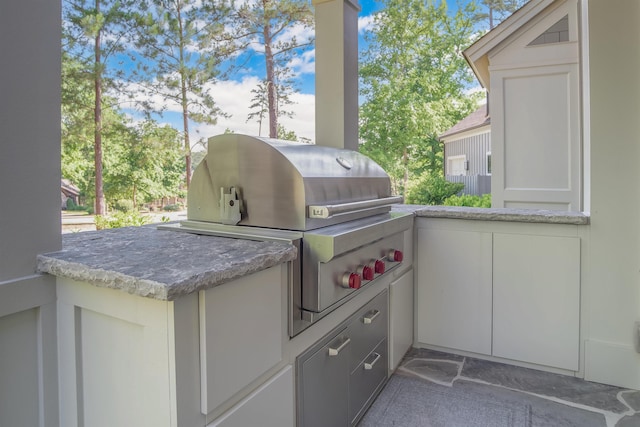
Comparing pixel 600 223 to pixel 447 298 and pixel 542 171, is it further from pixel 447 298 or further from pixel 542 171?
pixel 542 171

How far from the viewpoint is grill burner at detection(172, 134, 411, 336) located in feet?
4.49

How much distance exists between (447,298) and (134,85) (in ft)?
31.9

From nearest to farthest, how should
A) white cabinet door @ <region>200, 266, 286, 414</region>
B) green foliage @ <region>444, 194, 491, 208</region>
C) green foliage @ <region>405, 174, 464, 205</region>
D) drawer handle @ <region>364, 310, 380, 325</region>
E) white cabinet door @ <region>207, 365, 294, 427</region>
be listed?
white cabinet door @ <region>200, 266, 286, 414</region>
white cabinet door @ <region>207, 365, 294, 427</region>
drawer handle @ <region>364, 310, 380, 325</region>
green foliage @ <region>444, 194, 491, 208</region>
green foliage @ <region>405, 174, 464, 205</region>

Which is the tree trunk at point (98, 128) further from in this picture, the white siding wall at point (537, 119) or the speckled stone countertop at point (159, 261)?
the speckled stone countertop at point (159, 261)

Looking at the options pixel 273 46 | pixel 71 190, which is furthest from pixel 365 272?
pixel 71 190

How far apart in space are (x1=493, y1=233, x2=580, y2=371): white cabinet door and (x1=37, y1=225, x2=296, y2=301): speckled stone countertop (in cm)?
167

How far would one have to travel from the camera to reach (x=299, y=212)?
1.42 metres

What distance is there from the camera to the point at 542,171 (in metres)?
4.02

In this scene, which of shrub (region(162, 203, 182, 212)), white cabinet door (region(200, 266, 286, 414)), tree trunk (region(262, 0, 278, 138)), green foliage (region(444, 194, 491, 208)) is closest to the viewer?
white cabinet door (region(200, 266, 286, 414))

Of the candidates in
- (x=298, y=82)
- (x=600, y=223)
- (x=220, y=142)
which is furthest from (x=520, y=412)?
(x=298, y=82)

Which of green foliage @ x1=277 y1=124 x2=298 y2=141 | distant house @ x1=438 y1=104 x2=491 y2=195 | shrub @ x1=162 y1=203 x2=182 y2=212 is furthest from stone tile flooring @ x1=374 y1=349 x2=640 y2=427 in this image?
shrub @ x1=162 y1=203 x2=182 y2=212

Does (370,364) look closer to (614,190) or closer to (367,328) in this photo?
(367,328)

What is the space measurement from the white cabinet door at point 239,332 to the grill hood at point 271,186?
0.87 ft

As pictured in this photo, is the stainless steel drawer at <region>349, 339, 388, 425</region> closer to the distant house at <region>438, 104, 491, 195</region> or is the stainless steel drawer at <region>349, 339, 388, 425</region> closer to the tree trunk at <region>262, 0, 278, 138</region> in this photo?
the tree trunk at <region>262, 0, 278, 138</region>
